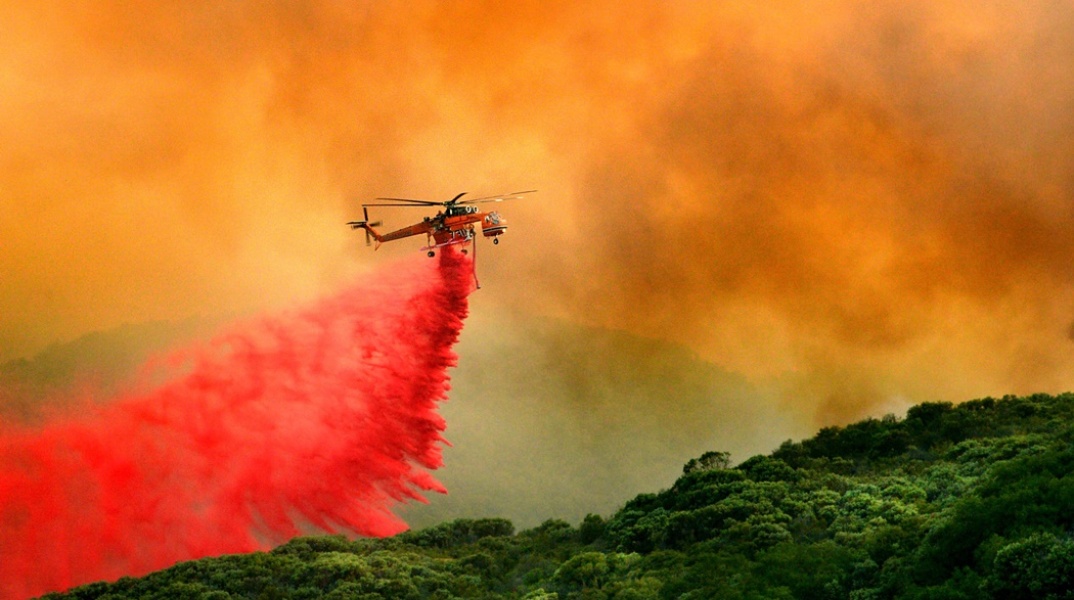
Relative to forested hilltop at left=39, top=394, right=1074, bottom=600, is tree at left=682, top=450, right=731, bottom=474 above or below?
above

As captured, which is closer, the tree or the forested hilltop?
the forested hilltop

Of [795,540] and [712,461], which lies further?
[712,461]

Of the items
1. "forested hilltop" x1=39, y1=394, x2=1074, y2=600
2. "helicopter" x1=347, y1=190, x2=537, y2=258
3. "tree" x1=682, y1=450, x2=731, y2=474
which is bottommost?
"forested hilltop" x1=39, y1=394, x2=1074, y2=600

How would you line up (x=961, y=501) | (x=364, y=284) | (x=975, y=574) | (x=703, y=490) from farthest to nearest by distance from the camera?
(x=364, y=284) → (x=703, y=490) → (x=961, y=501) → (x=975, y=574)

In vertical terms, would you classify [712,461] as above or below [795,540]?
above

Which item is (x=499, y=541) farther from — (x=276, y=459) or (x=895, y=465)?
(x=895, y=465)

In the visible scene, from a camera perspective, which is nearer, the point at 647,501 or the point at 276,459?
the point at 647,501

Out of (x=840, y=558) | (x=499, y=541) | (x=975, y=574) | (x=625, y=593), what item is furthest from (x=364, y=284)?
(x=975, y=574)

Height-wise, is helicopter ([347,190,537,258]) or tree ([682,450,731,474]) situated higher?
helicopter ([347,190,537,258])
